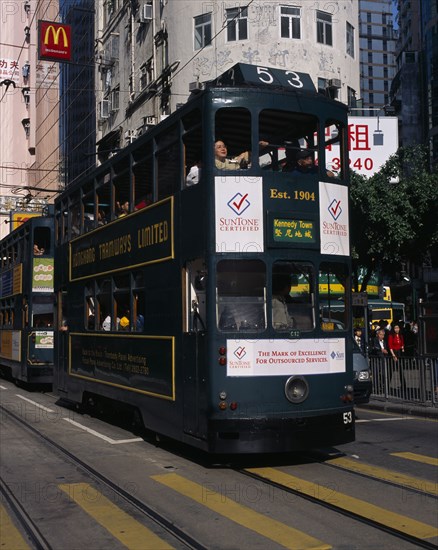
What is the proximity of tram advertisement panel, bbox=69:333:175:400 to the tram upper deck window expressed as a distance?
4.03ft

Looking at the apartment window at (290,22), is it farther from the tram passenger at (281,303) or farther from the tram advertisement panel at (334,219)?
the tram passenger at (281,303)

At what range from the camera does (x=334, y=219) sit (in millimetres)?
9547

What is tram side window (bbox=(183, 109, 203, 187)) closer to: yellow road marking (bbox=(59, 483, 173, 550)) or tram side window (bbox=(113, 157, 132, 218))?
tram side window (bbox=(113, 157, 132, 218))

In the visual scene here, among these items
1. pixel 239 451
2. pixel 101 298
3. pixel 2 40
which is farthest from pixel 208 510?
pixel 2 40

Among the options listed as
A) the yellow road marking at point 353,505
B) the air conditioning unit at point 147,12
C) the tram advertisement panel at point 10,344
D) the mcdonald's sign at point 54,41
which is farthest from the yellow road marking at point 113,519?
the air conditioning unit at point 147,12

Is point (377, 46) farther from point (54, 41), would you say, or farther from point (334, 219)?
point (334, 219)

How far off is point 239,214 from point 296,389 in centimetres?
214

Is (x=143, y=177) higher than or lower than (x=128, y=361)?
higher

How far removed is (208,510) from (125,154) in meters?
6.17

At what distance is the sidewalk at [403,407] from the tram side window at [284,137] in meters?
7.40

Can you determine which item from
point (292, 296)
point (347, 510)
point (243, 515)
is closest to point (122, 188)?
point (292, 296)

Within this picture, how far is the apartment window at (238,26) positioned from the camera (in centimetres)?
2908

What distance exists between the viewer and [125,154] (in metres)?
11.6

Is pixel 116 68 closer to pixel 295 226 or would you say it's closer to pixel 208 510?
pixel 295 226
